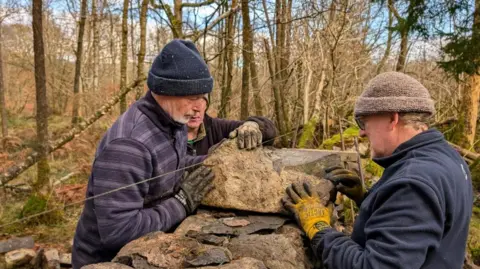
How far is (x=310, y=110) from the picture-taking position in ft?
25.6

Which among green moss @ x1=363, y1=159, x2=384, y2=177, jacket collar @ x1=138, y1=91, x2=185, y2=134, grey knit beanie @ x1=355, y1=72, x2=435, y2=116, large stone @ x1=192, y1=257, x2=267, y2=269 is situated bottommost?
green moss @ x1=363, y1=159, x2=384, y2=177

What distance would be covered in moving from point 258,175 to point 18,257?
148 inches

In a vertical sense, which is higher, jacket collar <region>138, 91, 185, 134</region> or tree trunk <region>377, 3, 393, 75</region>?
tree trunk <region>377, 3, 393, 75</region>

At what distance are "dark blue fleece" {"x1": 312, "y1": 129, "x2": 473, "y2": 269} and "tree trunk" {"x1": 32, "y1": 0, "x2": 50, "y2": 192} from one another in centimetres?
510

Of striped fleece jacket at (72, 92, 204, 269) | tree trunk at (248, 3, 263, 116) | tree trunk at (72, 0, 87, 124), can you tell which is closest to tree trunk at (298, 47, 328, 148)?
tree trunk at (248, 3, 263, 116)

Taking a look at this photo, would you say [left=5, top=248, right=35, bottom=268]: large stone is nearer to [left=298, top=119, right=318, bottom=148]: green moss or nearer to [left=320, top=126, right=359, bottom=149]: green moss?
[left=298, top=119, right=318, bottom=148]: green moss

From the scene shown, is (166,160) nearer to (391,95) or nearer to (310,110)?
(391,95)

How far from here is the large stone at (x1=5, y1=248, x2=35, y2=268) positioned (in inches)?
182

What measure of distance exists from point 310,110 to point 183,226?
6.03 meters

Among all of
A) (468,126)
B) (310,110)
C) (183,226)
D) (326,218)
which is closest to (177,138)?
(183,226)

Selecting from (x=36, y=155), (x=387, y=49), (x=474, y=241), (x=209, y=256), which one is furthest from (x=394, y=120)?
(x=387, y=49)

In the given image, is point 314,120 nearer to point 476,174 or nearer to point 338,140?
point 338,140

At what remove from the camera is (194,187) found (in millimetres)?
2395

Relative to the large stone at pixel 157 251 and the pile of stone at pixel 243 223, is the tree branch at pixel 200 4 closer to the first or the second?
the pile of stone at pixel 243 223
